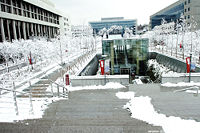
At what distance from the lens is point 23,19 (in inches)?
1635

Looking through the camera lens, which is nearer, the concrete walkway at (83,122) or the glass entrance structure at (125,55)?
the concrete walkway at (83,122)

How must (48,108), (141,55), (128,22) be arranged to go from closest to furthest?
(48,108)
(141,55)
(128,22)

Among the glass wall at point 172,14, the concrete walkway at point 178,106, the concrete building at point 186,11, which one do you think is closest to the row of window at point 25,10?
the concrete walkway at point 178,106

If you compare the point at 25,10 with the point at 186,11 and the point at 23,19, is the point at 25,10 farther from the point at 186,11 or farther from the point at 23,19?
the point at 186,11

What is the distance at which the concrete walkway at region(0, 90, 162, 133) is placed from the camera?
17.5 ft

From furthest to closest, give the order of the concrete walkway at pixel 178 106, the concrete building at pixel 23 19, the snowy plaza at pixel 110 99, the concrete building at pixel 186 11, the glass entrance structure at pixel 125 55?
1. the concrete building at pixel 186 11
2. the concrete building at pixel 23 19
3. the glass entrance structure at pixel 125 55
4. the concrete walkway at pixel 178 106
5. the snowy plaza at pixel 110 99

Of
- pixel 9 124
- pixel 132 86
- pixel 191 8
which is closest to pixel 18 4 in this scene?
pixel 132 86

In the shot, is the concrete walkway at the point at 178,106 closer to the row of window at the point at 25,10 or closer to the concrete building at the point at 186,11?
the row of window at the point at 25,10

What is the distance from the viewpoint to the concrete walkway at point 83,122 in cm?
534

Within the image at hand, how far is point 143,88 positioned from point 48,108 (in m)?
7.28

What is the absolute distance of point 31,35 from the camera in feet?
152

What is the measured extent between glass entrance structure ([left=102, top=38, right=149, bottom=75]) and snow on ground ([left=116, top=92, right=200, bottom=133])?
60.3 feet

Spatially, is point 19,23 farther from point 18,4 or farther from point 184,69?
point 184,69

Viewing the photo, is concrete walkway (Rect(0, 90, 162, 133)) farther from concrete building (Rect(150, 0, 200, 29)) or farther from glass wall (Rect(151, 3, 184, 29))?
glass wall (Rect(151, 3, 184, 29))
